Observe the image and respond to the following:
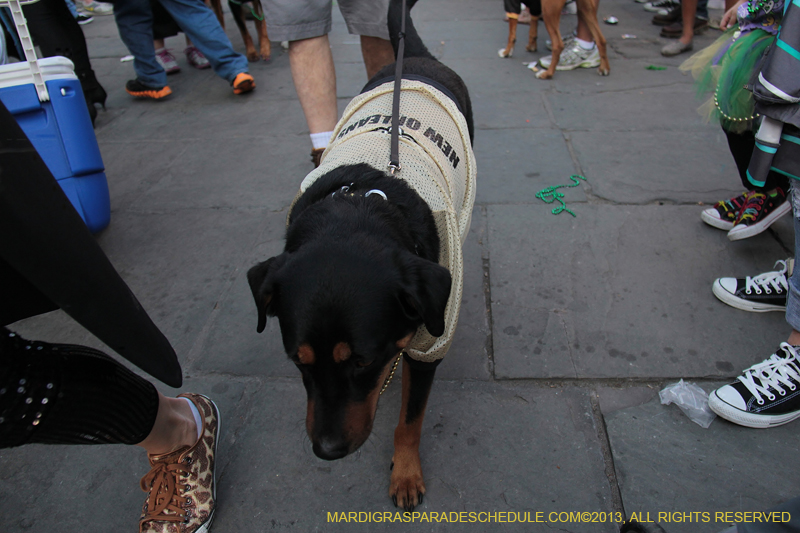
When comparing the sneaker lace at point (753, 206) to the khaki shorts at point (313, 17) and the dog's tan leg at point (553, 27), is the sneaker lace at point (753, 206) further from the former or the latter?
the dog's tan leg at point (553, 27)

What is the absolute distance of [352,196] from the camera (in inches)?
62.4

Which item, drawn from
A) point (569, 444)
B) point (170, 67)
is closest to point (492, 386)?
point (569, 444)

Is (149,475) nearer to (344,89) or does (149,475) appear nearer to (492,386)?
(492,386)

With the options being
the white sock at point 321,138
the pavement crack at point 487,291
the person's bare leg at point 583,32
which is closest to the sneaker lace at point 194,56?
the white sock at point 321,138

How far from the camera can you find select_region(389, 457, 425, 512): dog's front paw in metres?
1.65

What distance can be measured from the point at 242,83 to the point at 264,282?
13.3 feet

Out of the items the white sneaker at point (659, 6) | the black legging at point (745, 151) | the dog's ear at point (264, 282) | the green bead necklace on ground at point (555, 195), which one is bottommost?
the green bead necklace on ground at point (555, 195)

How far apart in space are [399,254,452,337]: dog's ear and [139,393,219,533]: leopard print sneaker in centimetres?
95

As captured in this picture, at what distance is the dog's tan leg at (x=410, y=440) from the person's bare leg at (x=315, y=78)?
1.92 m

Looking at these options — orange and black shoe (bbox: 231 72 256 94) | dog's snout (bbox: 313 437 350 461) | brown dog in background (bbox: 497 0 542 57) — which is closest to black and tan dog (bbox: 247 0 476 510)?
dog's snout (bbox: 313 437 350 461)

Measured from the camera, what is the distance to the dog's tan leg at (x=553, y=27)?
15.6 feet

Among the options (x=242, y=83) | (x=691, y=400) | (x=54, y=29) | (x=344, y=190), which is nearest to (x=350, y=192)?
(x=344, y=190)

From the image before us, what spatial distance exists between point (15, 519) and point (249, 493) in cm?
Result: 79

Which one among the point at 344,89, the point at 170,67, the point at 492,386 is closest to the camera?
the point at 492,386
